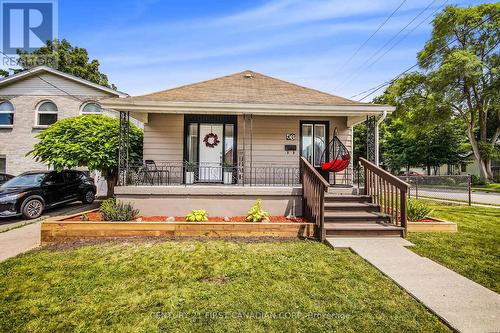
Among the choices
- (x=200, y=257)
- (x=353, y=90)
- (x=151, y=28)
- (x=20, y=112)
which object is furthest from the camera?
(x=353, y=90)

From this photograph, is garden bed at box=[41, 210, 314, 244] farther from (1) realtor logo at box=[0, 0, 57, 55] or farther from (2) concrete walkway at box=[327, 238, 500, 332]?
(1) realtor logo at box=[0, 0, 57, 55]

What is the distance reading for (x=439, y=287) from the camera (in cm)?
325

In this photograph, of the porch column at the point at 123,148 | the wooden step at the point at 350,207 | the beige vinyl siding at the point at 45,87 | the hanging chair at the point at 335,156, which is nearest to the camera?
the wooden step at the point at 350,207

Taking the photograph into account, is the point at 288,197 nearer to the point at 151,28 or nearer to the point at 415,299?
the point at 415,299

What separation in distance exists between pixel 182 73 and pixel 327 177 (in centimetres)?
1191

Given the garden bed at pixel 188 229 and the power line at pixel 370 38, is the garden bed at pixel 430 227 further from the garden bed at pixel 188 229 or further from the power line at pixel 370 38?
the power line at pixel 370 38

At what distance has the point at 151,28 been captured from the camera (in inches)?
472

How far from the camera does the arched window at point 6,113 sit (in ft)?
45.9

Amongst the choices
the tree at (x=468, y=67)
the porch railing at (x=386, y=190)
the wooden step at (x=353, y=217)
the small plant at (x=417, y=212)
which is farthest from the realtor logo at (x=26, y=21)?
the tree at (x=468, y=67)

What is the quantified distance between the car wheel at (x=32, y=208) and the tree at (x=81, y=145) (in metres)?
1.37

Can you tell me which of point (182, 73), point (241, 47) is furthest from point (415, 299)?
point (182, 73)

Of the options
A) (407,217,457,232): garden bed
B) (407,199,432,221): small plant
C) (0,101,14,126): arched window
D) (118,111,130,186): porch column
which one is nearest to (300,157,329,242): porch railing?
(407,217,457,232): garden bed

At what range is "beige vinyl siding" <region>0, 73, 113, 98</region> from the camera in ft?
45.8

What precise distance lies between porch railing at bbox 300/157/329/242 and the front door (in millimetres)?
3344
